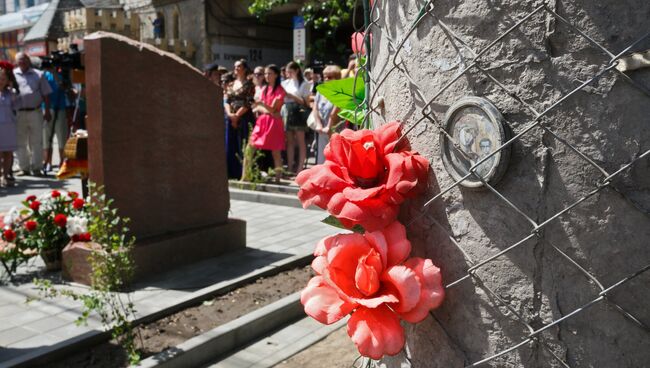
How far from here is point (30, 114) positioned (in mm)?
10750

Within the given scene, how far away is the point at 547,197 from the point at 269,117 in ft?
27.4

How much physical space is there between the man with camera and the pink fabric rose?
10.7m

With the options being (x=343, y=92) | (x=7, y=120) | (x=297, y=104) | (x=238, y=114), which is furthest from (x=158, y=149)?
(x=7, y=120)

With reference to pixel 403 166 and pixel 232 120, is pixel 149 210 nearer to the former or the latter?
pixel 403 166

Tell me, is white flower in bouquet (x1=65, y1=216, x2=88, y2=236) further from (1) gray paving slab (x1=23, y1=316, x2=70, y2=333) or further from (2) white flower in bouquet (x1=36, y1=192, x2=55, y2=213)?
(1) gray paving slab (x1=23, y1=316, x2=70, y2=333)

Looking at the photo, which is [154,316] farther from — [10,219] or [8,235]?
[10,219]

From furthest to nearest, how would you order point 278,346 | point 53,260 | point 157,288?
point 53,260 → point 157,288 → point 278,346

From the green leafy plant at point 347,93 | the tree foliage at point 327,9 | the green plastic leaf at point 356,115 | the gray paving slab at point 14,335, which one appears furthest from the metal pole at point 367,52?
the tree foliage at point 327,9

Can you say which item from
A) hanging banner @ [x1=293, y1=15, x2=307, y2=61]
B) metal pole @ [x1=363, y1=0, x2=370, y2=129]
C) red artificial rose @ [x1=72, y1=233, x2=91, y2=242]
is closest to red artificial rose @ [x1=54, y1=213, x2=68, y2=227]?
red artificial rose @ [x1=72, y1=233, x2=91, y2=242]

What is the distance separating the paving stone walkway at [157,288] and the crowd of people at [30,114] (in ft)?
16.9

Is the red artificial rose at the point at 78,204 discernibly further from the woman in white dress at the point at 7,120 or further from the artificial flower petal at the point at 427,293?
the woman in white dress at the point at 7,120

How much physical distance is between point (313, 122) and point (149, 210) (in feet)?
14.1

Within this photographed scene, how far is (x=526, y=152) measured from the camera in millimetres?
1075

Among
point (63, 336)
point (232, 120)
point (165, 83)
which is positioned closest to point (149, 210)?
point (165, 83)
